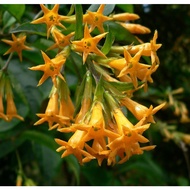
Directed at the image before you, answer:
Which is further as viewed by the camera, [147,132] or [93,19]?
[147,132]

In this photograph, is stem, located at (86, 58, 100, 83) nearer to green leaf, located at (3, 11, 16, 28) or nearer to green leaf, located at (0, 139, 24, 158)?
green leaf, located at (3, 11, 16, 28)

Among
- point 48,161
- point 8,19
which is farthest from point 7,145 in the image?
point 8,19

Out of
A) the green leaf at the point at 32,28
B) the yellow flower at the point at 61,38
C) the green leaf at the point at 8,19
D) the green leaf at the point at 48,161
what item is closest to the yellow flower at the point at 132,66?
the yellow flower at the point at 61,38

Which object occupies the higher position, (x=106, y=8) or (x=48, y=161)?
(x=106, y=8)

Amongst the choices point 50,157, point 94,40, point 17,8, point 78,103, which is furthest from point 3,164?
point 94,40

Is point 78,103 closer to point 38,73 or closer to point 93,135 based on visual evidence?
point 93,135

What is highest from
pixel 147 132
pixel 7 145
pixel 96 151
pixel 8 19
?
pixel 8 19

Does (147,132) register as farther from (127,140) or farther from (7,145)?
(127,140)
